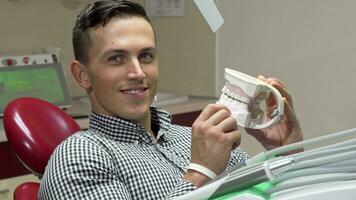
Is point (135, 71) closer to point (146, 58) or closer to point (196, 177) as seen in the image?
point (146, 58)

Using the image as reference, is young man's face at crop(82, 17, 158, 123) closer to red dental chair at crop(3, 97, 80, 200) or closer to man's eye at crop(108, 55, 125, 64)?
man's eye at crop(108, 55, 125, 64)

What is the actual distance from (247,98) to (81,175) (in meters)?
0.44

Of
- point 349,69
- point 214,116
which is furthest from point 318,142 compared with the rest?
point 349,69

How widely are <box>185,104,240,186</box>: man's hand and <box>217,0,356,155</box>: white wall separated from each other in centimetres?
134

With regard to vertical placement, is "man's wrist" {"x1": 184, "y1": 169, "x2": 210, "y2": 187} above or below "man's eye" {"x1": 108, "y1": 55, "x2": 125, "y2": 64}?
below

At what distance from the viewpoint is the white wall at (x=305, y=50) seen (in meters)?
2.16

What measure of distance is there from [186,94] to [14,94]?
99 cm

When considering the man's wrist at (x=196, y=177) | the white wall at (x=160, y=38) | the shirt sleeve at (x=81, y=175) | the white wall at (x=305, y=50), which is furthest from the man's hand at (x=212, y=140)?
the white wall at (x=160, y=38)

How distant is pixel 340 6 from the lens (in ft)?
7.06

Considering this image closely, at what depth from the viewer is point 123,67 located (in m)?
1.26

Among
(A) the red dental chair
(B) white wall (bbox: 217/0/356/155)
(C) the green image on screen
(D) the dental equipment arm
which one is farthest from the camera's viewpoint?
(C) the green image on screen

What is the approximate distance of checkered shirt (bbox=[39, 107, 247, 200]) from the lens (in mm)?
1108

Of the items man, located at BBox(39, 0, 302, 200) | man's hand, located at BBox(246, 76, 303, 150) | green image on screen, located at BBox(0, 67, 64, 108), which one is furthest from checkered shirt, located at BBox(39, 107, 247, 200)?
green image on screen, located at BBox(0, 67, 64, 108)

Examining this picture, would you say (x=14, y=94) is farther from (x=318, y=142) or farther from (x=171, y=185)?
(x=318, y=142)
